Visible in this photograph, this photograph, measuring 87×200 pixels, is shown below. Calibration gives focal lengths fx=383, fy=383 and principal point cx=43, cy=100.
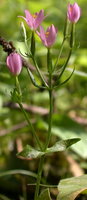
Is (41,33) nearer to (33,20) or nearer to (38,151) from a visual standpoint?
(33,20)

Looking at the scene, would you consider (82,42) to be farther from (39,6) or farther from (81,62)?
(81,62)

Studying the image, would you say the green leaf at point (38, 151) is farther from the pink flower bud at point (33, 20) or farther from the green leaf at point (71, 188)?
the pink flower bud at point (33, 20)

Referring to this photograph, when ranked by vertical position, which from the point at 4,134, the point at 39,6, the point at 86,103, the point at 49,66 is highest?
the point at 49,66

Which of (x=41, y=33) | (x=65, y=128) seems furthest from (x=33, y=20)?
(x=65, y=128)

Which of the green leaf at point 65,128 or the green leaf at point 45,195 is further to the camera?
the green leaf at point 65,128

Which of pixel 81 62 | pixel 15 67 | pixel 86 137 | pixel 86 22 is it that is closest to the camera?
pixel 15 67

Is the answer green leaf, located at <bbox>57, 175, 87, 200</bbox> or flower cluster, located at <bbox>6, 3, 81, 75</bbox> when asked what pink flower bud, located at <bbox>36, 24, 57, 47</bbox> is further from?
green leaf, located at <bbox>57, 175, 87, 200</bbox>

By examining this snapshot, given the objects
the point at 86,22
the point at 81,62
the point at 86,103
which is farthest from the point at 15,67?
the point at 86,22

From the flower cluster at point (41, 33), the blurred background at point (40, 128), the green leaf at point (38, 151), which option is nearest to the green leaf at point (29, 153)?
the green leaf at point (38, 151)
